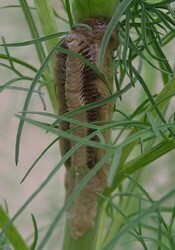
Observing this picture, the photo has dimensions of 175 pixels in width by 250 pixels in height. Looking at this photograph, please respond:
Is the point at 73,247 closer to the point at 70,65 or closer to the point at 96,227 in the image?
the point at 96,227

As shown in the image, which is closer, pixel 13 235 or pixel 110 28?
pixel 110 28

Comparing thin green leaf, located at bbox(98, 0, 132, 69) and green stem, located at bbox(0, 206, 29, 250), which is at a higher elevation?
thin green leaf, located at bbox(98, 0, 132, 69)

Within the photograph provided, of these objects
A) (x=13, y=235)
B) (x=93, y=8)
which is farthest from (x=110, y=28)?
(x=13, y=235)

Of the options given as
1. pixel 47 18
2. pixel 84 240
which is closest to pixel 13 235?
pixel 84 240

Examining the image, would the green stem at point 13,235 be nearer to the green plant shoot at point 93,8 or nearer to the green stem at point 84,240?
the green stem at point 84,240

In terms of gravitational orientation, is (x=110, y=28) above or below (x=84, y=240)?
above

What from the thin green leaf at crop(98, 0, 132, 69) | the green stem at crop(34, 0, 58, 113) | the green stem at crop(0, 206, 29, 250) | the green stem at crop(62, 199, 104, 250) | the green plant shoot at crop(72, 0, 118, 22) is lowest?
the green stem at crop(62, 199, 104, 250)

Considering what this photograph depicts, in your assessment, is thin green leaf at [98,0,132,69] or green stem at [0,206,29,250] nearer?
thin green leaf at [98,0,132,69]

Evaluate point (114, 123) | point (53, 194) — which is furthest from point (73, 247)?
point (53, 194)

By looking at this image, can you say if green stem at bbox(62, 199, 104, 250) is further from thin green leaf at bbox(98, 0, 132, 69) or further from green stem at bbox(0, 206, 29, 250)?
thin green leaf at bbox(98, 0, 132, 69)

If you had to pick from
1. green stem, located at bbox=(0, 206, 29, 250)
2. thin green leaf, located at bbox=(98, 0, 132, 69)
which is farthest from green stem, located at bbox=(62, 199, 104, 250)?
thin green leaf, located at bbox=(98, 0, 132, 69)

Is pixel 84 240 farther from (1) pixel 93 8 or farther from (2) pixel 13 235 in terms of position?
(1) pixel 93 8
